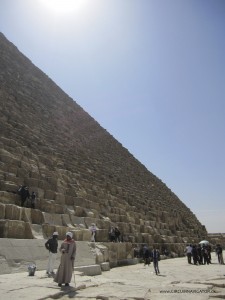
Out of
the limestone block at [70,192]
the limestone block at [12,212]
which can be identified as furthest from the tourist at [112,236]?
the limestone block at [12,212]

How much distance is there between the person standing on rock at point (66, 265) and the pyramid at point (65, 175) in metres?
2.09

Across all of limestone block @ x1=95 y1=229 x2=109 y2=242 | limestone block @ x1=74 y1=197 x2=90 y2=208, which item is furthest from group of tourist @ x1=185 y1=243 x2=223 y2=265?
limestone block @ x1=74 y1=197 x2=90 y2=208

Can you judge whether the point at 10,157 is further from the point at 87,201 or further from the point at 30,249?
the point at 30,249

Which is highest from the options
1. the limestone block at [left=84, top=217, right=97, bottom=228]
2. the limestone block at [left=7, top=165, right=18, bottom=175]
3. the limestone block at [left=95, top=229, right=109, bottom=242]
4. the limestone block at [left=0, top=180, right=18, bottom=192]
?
the limestone block at [left=7, top=165, right=18, bottom=175]

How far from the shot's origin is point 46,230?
25.8 ft

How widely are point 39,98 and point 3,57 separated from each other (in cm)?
288

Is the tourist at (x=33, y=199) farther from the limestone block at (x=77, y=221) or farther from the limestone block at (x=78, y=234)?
the limestone block at (x=77, y=221)

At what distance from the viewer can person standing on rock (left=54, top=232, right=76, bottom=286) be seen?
4781 millimetres

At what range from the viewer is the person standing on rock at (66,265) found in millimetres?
4781

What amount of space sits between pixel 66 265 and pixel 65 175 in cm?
742

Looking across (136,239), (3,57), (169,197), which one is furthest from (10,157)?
(169,197)

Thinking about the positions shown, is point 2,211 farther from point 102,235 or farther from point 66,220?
point 102,235

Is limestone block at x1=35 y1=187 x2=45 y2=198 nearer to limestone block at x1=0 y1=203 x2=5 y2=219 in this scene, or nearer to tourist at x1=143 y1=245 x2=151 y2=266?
limestone block at x1=0 y1=203 x2=5 y2=219

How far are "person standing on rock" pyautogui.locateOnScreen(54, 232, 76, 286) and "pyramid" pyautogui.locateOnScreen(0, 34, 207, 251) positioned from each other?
209cm
